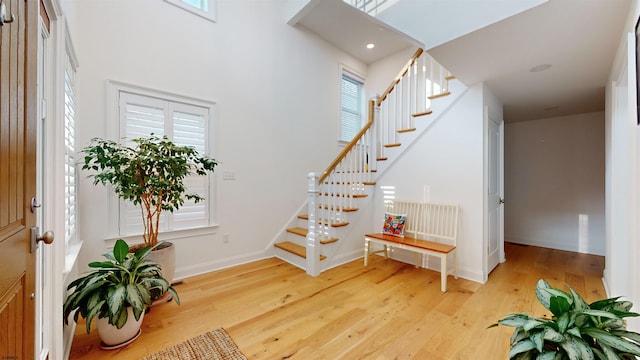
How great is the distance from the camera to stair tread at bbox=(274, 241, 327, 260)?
3.20 m

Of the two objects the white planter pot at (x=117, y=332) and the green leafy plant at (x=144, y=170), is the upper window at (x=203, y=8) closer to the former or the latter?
the green leafy plant at (x=144, y=170)

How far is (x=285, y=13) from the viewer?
3826 millimetres

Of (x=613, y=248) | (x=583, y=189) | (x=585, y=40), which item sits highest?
(x=585, y=40)

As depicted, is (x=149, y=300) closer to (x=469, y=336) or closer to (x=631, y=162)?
(x=469, y=336)

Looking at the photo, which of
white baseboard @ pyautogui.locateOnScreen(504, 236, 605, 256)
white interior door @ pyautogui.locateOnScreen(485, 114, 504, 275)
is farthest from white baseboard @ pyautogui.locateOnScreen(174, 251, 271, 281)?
white baseboard @ pyautogui.locateOnScreen(504, 236, 605, 256)

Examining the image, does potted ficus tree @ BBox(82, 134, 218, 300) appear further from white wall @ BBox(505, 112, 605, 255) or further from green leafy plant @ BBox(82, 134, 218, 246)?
white wall @ BBox(505, 112, 605, 255)

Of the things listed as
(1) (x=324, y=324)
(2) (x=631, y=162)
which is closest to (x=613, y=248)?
(2) (x=631, y=162)

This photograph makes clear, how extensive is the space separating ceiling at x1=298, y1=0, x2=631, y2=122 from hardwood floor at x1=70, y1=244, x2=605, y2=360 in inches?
88.4

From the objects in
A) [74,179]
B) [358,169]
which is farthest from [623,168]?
[74,179]

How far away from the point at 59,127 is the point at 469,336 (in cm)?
305

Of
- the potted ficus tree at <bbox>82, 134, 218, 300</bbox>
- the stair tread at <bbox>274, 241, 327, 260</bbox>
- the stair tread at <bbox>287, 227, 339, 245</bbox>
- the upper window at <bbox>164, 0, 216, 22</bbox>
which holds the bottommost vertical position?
the stair tread at <bbox>274, 241, 327, 260</bbox>

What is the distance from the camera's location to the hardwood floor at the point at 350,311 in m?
1.73

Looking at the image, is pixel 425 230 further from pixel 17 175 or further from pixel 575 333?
pixel 17 175

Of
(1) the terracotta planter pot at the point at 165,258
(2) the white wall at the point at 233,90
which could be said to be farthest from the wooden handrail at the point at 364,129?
(1) the terracotta planter pot at the point at 165,258
